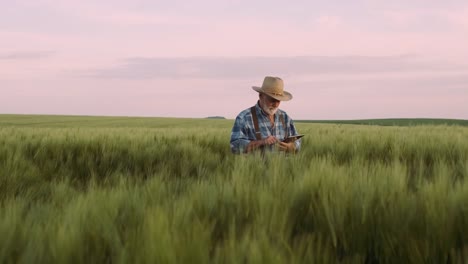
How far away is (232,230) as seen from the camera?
105cm

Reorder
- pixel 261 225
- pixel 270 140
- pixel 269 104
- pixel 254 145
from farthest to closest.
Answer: pixel 269 104, pixel 254 145, pixel 270 140, pixel 261 225

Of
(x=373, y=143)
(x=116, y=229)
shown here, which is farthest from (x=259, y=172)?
(x=373, y=143)

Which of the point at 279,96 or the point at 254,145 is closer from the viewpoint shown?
the point at 254,145

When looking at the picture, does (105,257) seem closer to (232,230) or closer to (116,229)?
(116,229)

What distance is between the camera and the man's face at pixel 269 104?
14.7 feet

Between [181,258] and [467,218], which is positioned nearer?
[181,258]

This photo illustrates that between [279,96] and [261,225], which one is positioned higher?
[279,96]

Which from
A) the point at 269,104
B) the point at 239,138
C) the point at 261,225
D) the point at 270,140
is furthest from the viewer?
the point at 269,104

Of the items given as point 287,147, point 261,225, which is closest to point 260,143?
point 287,147

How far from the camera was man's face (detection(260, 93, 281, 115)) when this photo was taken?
4.47 metres

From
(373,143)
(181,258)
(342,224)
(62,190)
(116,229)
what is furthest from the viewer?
(373,143)

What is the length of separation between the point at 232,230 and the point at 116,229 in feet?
1.21

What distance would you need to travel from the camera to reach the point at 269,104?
4477 millimetres

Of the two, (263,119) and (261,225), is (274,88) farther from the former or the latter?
(261,225)
